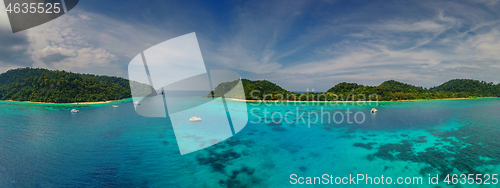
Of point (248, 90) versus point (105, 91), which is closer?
point (105, 91)

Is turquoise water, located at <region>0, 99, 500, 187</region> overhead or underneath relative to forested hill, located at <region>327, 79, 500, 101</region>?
underneath

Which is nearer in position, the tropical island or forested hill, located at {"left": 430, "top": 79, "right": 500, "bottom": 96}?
the tropical island

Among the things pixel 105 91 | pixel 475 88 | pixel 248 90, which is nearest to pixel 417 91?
pixel 475 88

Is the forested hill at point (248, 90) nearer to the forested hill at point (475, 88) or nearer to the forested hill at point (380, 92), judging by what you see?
the forested hill at point (380, 92)

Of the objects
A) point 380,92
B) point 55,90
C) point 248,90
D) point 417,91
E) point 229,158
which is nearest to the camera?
point 229,158

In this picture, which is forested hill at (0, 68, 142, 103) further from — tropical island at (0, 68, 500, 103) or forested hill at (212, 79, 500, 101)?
forested hill at (212, 79, 500, 101)

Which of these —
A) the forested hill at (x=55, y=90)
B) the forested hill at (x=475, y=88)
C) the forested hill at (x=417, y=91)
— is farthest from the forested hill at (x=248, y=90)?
the forested hill at (x=475, y=88)

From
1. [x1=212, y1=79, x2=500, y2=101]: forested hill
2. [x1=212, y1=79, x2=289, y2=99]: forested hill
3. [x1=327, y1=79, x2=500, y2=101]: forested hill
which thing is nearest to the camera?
[x1=212, y1=79, x2=500, y2=101]: forested hill

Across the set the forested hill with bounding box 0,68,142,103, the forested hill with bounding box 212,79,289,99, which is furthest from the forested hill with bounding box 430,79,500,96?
the forested hill with bounding box 0,68,142,103

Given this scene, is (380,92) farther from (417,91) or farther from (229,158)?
(229,158)
